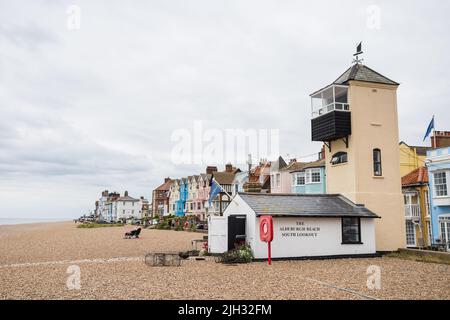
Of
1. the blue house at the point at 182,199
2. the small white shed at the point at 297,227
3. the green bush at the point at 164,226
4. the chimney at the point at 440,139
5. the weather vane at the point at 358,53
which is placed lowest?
the green bush at the point at 164,226

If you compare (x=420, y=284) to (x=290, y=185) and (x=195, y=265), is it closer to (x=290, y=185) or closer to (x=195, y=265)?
(x=195, y=265)

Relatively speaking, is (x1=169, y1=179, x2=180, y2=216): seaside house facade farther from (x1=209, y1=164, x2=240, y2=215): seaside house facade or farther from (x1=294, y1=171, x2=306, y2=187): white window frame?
(x1=294, y1=171, x2=306, y2=187): white window frame

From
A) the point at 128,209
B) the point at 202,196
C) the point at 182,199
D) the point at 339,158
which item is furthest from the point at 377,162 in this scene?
the point at 128,209

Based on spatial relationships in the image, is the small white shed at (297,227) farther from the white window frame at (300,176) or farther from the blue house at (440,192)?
the white window frame at (300,176)

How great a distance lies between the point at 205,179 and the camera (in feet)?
233

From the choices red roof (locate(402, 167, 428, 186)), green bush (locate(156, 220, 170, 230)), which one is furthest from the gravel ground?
green bush (locate(156, 220, 170, 230))

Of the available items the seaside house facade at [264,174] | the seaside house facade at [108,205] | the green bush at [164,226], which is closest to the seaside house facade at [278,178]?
the seaside house facade at [264,174]

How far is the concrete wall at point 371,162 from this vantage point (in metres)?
23.2

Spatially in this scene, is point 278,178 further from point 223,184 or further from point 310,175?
point 223,184

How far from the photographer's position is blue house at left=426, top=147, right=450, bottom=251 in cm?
2662

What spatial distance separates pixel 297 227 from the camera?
787 inches
